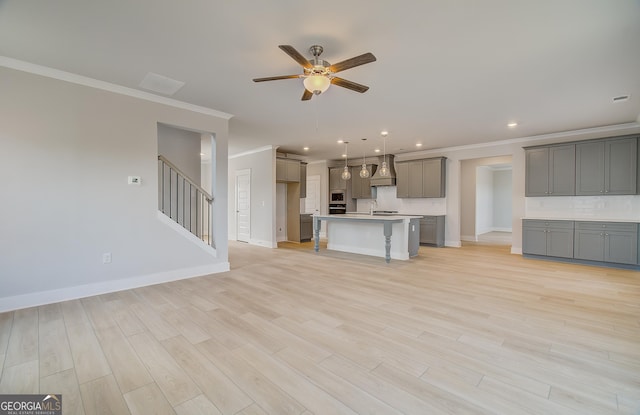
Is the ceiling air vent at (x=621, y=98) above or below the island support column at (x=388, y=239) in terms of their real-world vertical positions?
above

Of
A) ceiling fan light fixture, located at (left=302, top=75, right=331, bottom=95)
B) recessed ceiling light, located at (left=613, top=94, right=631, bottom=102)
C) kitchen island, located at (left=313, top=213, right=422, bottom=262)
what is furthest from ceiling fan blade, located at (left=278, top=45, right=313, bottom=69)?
recessed ceiling light, located at (left=613, top=94, right=631, bottom=102)

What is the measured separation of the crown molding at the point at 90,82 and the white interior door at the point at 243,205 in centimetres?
374

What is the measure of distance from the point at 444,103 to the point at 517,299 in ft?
9.71

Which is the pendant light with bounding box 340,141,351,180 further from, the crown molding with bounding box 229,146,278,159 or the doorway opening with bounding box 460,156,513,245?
the doorway opening with bounding box 460,156,513,245

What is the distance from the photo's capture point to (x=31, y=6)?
86.7 inches

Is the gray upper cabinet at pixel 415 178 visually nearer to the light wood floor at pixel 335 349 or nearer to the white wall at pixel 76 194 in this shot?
the light wood floor at pixel 335 349

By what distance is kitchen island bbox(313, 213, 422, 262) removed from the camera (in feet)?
18.6

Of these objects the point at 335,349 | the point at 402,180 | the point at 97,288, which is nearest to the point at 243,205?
the point at 402,180

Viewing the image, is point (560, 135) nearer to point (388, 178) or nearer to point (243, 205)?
point (388, 178)

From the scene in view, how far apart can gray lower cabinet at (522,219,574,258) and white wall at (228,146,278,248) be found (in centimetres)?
594

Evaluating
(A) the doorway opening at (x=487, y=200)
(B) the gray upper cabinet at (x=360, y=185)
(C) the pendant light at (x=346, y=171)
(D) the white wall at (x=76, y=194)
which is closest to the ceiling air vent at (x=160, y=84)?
(D) the white wall at (x=76, y=194)

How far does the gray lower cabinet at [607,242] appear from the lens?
499 centimetres

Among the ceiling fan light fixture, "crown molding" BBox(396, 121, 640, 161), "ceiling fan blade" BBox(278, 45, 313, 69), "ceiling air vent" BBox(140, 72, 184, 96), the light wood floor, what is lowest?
the light wood floor

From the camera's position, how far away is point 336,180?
9695 millimetres
